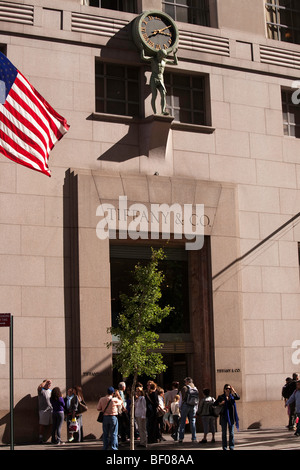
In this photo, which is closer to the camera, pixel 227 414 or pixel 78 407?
pixel 227 414

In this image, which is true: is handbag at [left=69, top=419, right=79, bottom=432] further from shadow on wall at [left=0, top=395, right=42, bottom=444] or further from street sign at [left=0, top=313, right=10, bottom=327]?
street sign at [left=0, top=313, right=10, bottom=327]

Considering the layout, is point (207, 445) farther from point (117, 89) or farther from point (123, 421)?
point (117, 89)

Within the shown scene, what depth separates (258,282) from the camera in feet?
94.3

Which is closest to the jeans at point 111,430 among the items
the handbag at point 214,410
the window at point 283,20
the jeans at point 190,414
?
the handbag at point 214,410

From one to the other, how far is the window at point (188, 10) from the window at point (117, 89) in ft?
9.18

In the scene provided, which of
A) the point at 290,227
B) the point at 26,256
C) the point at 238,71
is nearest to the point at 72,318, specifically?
the point at 26,256

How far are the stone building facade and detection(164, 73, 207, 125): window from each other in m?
0.04

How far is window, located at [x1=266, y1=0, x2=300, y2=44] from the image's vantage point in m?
31.7

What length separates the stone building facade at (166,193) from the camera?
25688 mm

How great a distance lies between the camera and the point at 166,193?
91.4 feet

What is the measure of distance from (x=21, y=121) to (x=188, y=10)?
11.8 metres

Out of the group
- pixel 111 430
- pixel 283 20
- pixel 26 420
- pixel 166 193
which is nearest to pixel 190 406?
pixel 111 430

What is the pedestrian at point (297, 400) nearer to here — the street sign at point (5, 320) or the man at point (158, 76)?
the street sign at point (5, 320)
